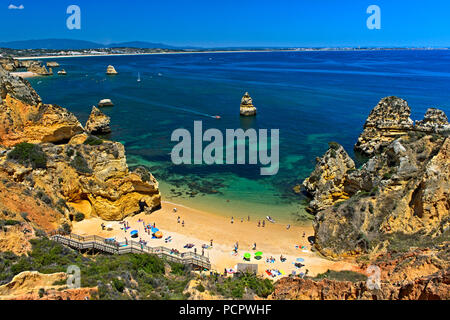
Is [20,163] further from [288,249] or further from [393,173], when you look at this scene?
[393,173]

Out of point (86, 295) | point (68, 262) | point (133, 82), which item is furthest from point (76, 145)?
point (133, 82)

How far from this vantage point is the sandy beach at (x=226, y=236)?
2456cm

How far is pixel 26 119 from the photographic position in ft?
112

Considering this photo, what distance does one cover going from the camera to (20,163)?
26797 millimetres

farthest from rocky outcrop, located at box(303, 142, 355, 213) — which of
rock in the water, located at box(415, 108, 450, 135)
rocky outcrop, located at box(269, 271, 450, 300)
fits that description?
rock in the water, located at box(415, 108, 450, 135)

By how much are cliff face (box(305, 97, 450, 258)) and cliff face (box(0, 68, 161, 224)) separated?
646 inches

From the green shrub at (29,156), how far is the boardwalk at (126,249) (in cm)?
697

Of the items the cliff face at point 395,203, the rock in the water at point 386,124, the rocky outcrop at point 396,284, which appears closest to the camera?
the rocky outcrop at point 396,284

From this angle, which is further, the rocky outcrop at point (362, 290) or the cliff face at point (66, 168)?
the cliff face at point (66, 168)

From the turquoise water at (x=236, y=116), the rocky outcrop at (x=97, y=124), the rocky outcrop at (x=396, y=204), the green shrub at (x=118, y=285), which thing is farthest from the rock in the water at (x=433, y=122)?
the rocky outcrop at (x=97, y=124)

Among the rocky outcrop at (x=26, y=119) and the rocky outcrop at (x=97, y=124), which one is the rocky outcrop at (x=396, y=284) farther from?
the rocky outcrop at (x=97, y=124)

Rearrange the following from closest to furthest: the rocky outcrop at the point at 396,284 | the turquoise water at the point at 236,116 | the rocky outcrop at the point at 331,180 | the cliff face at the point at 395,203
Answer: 1. the rocky outcrop at the point at 396,284
2. the cliff face at the point at 395,203
3. the rocky outcrop at the point at 331,180
4. the turquoise water at the point at 236,116

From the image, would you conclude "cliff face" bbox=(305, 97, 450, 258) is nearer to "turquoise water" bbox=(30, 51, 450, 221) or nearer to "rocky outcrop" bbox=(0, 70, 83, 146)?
"turquoise water" bbox=(30, 51, 450, 221)
